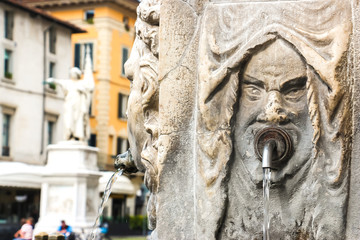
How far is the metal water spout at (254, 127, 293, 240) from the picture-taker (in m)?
3.87

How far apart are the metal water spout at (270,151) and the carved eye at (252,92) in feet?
0.56

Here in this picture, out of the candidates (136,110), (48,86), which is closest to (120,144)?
(48,86)

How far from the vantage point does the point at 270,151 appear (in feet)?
12.8

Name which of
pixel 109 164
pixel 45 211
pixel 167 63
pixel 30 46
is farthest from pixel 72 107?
pixel 109 164

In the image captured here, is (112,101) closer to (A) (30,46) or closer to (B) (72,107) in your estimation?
(A) (30,46)

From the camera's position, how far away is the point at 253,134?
3975 mm

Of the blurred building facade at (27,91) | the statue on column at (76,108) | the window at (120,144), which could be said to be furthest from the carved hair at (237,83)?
the window at (120,144)

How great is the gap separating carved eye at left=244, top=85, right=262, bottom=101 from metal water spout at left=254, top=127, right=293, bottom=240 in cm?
17

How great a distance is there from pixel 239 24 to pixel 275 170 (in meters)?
0.75

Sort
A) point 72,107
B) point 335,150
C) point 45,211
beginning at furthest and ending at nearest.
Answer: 1. point 72,107
2. point 45,211
3. point 335,150

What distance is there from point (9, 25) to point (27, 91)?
Result: 3381 millimetres

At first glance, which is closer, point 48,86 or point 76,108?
point 76,108

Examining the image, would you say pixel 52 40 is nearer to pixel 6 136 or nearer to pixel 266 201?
pixel 6 136

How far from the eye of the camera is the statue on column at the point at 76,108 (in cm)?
2470
